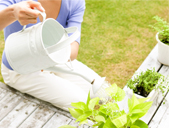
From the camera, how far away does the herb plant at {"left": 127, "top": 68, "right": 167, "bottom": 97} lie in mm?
1539

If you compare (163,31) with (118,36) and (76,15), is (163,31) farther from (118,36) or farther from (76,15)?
(118,36)

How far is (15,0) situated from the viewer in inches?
58.5

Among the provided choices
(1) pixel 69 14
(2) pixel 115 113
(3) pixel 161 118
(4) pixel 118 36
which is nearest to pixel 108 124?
(2) pixel 115 113

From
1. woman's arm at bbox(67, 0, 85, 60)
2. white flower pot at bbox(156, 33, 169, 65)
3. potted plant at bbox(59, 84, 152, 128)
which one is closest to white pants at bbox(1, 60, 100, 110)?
woman's arm at bbox(67, 0, 85, 60)

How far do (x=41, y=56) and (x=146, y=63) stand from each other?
41.2 inches

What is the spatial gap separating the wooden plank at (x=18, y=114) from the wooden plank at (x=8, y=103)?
3cm

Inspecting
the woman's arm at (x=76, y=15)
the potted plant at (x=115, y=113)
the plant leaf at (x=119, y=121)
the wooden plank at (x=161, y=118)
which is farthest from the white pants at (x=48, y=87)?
the plant leaf at (x=119, y=121)

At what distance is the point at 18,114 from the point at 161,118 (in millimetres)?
907

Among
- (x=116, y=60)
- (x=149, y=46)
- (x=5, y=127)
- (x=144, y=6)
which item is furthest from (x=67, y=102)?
(x=144, y=6)

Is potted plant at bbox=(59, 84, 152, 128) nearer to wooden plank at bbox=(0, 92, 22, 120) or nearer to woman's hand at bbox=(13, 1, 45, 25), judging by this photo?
woman's hand at bbox=(13, 1, 45, 25)

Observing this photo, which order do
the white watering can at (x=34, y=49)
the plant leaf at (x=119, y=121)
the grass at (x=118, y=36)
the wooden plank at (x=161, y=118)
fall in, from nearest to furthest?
1. the plant leaf at (x=119, y=121)
2. the white watering can at (x=34, y=49)
3. the wooden plank at (x=161, y=118)
4. the grass at (x=118, y=36)

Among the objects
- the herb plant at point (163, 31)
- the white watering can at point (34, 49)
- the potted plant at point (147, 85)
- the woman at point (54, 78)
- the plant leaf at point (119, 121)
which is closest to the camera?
the plant leaf at point (119, 121)

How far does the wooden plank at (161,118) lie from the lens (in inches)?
56.0

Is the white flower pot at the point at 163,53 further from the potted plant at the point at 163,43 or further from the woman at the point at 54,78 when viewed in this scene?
the woman at the point at 54,78
